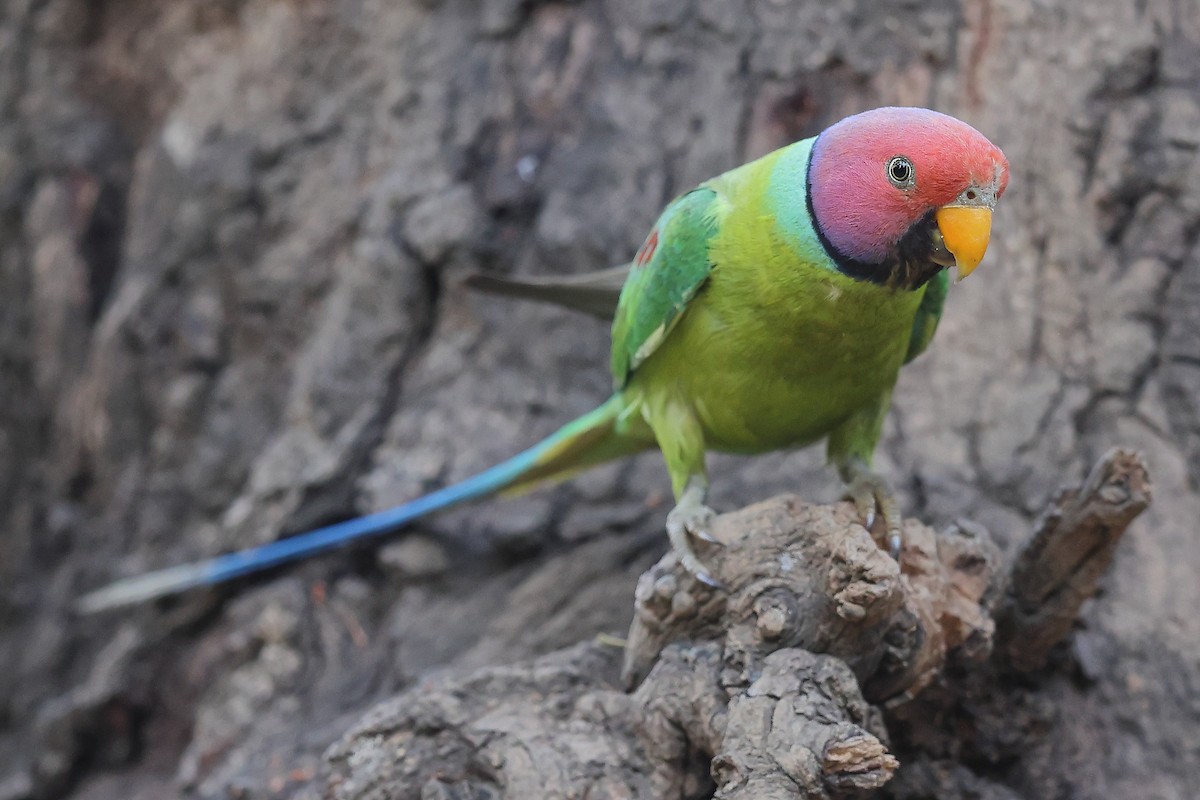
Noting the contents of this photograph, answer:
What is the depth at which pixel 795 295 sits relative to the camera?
8.32 ft

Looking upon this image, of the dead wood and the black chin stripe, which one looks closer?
the dead wood

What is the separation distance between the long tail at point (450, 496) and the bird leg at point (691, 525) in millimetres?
466

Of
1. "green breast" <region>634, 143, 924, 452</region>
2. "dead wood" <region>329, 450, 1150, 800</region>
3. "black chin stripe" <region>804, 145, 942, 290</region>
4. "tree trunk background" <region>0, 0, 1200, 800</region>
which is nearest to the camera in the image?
"dead wood" <region>329, 450, 1150, 800</region>

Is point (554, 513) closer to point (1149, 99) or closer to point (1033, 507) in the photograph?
point (1033, 507)

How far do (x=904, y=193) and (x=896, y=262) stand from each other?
0.55 feet

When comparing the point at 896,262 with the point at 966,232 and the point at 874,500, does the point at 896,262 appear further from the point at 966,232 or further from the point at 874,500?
the point at 874,500

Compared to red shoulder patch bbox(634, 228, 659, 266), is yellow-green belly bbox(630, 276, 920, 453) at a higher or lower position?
lower

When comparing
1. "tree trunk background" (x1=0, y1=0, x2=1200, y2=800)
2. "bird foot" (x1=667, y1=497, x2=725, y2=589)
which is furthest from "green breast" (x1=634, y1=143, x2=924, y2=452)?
"tree trunk background" (x1=0, y1=0, x2=1200, y2=800)

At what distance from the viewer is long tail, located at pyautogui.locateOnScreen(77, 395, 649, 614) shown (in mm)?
3355

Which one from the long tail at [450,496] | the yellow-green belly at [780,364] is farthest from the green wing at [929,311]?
the long tail at [450,496]

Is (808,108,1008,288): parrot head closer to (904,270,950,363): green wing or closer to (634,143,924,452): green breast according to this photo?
(634,143,924,452): green breast

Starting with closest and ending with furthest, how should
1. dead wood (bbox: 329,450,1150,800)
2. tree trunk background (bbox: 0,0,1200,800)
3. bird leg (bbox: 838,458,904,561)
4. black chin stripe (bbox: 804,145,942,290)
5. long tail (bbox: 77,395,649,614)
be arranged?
1. dead wood (bbox: 329,450,1150,800)
2. black chin stripe (bbox: 804,145,942,290)
3. bird leg (bbox: 838,458,904,561)
4. tree trunk background (bbox: 0,0,1200,800)
5. long tail (bbox: 77,395,649,614)

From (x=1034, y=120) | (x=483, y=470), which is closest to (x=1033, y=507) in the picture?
(x=1034, y=120)

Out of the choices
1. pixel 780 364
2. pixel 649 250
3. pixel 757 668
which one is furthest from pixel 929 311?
pixel 757 668
